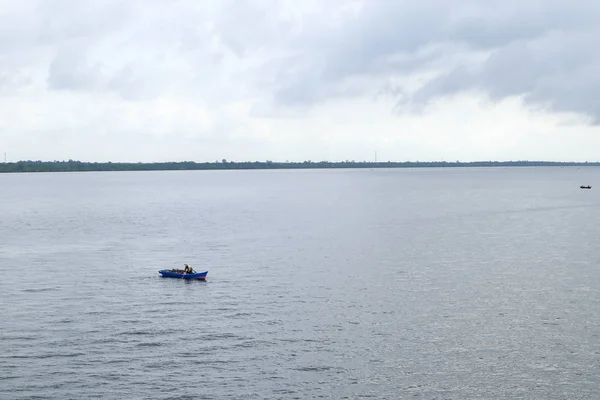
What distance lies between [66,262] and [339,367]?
65.3 meters

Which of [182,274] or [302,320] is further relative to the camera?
[182,274]

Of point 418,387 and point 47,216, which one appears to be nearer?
point 418,387

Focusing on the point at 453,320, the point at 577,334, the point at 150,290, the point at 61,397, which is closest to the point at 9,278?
the point at 150,290

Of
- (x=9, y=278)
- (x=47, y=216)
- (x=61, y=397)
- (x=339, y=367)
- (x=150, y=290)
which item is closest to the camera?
(x=61, y=397)

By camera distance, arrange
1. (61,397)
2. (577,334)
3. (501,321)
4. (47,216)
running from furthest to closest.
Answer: (47,216)
(501,321)
(577,334)
(61,397)

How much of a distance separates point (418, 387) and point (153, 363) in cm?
2345

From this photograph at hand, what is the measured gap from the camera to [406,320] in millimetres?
75000

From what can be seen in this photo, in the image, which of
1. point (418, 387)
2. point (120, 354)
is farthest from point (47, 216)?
point (418, 387)

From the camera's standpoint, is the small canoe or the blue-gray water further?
the small canoe

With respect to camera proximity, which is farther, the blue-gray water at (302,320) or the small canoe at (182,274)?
the small canoe at (182,274)

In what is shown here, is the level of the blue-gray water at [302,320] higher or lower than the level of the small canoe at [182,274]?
lower

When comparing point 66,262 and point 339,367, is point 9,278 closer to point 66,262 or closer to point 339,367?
point 66,262

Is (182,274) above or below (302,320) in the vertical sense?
above

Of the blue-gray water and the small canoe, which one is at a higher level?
the small canoe
